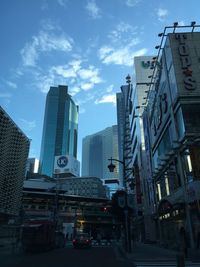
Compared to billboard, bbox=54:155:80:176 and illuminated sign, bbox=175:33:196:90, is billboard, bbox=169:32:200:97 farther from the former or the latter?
billboard, bbox=54:155:80:176

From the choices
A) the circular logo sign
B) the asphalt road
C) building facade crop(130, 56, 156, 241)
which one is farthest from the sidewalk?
the circular logo sign

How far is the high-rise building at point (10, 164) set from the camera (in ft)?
137

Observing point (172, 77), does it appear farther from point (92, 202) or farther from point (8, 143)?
point (92, 202)

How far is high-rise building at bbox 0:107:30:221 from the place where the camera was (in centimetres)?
4166

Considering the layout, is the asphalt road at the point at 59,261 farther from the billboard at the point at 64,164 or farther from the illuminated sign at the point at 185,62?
the billboard at the point at 64,164

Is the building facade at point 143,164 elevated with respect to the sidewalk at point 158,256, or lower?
elevated

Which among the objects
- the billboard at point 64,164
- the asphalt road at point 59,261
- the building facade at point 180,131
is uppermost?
the billboard at point 64,164

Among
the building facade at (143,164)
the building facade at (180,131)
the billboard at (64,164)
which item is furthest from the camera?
the billboard at (64,164)

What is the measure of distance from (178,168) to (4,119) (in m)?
27.4

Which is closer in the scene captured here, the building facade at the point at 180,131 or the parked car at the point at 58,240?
the building facade at the point at 180,131

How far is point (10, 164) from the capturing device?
44562mm

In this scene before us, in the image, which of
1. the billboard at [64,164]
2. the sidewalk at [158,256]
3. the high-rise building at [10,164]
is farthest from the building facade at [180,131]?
the billboard at [64,164]

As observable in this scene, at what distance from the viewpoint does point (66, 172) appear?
4806 inches

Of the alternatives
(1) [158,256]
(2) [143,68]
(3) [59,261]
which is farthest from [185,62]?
(2) [143,68]
